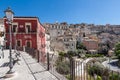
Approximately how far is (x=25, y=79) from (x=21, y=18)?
980 inches

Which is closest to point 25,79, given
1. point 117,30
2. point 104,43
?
point 104,43

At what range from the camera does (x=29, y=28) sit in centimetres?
3281

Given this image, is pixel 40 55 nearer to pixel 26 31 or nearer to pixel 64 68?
pixel 64 68

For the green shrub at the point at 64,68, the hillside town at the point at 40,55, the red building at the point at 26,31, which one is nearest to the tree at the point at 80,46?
the hillside town at the point at 40,55

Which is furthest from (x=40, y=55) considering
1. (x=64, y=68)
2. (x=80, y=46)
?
(x=80, y=46)

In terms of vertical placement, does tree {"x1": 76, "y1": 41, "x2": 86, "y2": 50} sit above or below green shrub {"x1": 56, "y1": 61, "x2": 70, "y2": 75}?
above

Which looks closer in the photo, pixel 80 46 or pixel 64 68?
pixel 64 68

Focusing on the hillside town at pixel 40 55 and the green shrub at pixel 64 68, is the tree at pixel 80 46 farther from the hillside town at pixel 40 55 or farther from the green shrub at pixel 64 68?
the green shrub at pixel 64 68

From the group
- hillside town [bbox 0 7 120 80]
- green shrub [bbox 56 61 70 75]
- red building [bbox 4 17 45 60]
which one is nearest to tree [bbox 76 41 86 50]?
hillside town [bbox 0 7 120 80]

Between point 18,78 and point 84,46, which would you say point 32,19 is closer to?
point 18,78

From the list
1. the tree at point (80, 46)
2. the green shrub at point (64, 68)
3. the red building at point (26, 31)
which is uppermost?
the red building at point (26, 31)

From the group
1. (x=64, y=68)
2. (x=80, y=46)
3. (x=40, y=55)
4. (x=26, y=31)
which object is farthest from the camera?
(x=80, y=46)

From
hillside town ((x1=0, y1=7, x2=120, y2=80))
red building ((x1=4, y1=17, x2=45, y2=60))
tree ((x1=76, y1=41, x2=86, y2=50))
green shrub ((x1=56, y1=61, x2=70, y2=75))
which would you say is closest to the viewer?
hillside town ((x1=0, y1=7, x2=120, y2=80))

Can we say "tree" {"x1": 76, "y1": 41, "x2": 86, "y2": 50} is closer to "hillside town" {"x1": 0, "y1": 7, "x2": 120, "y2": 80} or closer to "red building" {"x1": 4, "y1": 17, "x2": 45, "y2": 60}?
"hillside town" {"x1": 0, "y1": 7, "x2": 120, "y2": 80}
